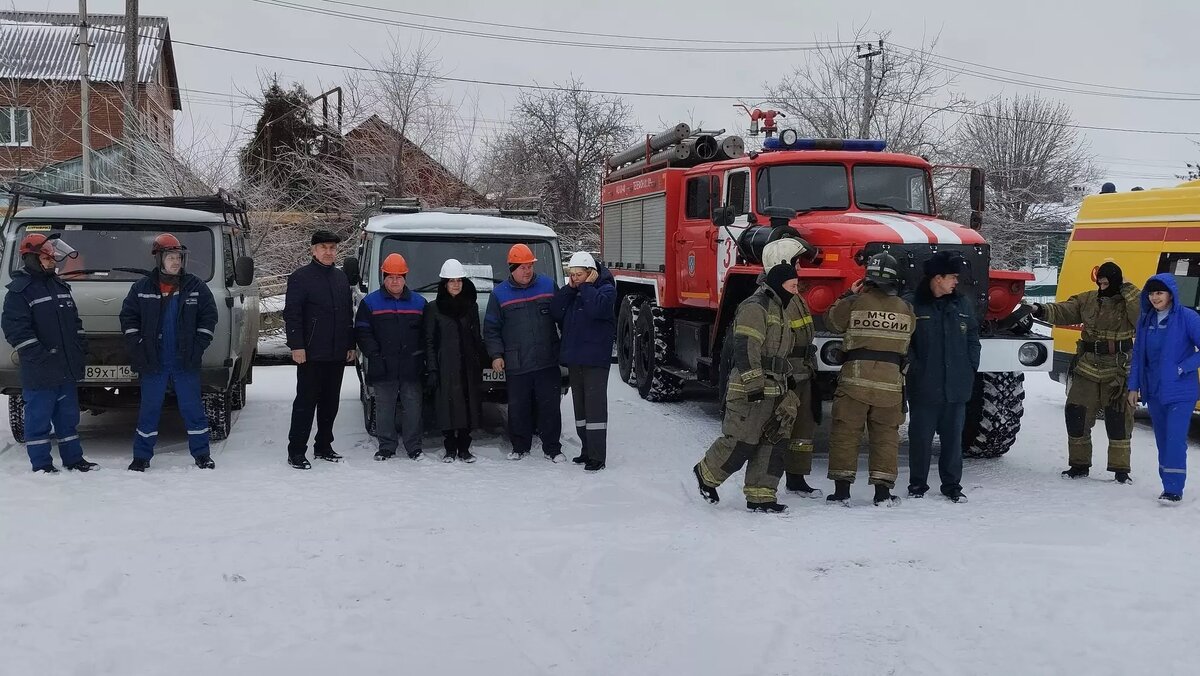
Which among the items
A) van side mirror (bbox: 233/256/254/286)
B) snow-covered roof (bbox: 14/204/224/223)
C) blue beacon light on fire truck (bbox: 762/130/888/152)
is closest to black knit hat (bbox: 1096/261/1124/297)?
blue beacon light on fire truck (bbox: 762/130/888/152)

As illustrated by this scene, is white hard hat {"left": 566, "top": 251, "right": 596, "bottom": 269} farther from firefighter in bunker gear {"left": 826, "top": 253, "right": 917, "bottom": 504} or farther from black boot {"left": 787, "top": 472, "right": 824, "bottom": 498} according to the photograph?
black boot {"left": 787, "top": 472, "right": 824, "bottom": 498}

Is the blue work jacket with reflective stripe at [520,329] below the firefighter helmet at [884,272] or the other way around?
below

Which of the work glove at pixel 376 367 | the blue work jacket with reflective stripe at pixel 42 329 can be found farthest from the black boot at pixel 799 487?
the blue work jacket with reflective stripe at pixel 42 329

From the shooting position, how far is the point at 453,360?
8.57 metres

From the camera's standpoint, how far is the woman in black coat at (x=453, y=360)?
849 cm

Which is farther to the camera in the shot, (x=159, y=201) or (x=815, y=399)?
(x=159, y=201)

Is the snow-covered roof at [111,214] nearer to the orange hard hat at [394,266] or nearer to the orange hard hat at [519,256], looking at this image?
the orange hard hat at [394,266]

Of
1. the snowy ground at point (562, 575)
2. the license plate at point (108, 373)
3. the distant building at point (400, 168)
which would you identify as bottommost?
the snowy ground at point (562, 575)

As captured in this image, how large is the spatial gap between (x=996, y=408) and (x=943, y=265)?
1.97 metres

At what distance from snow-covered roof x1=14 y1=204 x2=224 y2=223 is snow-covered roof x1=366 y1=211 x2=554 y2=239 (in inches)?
59.6

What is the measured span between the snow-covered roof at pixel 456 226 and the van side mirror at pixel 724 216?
5.14 feet

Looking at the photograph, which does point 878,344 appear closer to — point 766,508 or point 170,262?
point 766,508

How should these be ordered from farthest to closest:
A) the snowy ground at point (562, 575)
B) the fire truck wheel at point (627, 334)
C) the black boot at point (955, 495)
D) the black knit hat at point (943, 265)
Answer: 1. the fire truck wheel at point (627, 334)
2. the black boot at point (955, 495)
3. the black knit hat at point (943, 265)
4. the snowy ground at point (562, 575)

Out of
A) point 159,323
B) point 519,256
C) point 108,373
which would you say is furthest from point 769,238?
point 108,373
